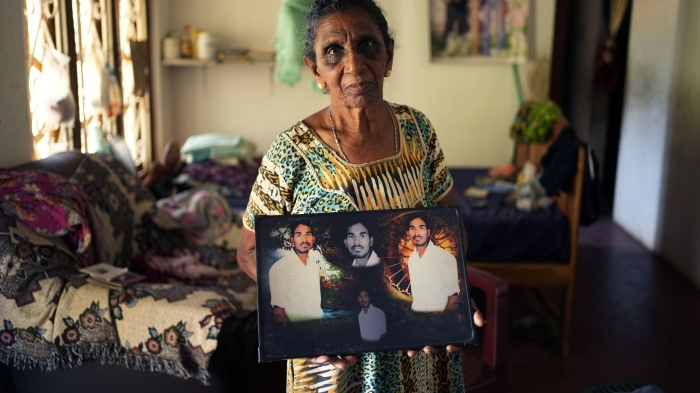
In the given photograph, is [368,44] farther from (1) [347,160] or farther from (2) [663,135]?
(2) [663,135]

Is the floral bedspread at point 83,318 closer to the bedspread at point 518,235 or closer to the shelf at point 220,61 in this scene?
the bedspread at point 518,235

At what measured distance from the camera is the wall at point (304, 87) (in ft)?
16.4

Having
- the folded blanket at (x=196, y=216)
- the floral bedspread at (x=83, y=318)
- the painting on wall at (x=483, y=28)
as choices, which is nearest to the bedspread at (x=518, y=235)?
the folded blanket at (x=196, y=216)

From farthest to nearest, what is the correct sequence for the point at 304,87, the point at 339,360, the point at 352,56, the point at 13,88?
the point at 304,87 < the point at 13,88 < the point at 352,56 < the point at 339,360

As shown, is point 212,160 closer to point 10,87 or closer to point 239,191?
point 239,191

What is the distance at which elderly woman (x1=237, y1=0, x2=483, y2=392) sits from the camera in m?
1.34

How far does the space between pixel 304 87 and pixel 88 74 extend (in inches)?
→ 75.6

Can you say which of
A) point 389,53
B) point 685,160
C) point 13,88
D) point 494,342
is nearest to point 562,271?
point 494,342

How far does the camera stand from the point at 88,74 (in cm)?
352

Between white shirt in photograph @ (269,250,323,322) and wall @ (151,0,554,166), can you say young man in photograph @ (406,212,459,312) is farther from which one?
wall @ (151,0,554,166)

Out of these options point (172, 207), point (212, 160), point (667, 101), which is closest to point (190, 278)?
point (172, 207)

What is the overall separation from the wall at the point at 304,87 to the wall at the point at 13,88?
89.4 inches

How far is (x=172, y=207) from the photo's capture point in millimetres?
3328

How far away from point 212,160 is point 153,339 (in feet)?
8.17
